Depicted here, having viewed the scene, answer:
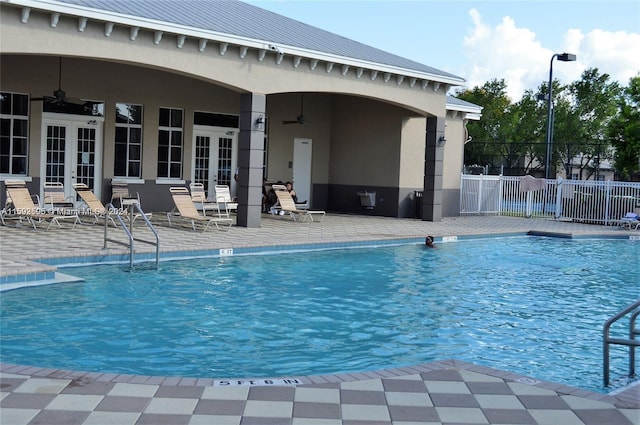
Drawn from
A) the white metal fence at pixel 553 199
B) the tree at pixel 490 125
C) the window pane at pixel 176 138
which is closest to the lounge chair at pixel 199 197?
the window pane at pixel 176 138

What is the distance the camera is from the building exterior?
14008mm

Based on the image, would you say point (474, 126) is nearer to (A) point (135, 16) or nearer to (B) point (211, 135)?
(B) point (211, 135)

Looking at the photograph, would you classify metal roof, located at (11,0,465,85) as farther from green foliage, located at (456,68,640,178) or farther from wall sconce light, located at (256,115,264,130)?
green foliage, located at (456,68,640,178)

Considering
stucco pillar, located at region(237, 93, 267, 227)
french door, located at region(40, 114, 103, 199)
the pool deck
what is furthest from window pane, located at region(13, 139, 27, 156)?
the pool deck

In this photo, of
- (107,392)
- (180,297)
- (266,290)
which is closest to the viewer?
(107,392)

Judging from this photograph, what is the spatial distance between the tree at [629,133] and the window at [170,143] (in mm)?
18605

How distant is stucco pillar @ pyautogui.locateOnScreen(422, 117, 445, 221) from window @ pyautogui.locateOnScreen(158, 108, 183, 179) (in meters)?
7.05

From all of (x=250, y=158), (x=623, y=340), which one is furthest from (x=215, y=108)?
(x=623, y=340)

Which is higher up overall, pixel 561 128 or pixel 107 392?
pixel 561 128

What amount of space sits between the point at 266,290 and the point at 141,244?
11.7 ft

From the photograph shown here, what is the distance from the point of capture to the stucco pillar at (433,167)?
67.9 ft

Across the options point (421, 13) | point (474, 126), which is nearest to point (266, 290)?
point (421, 13)

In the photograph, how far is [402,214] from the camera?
862 inches

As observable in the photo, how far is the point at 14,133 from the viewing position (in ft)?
54.5
